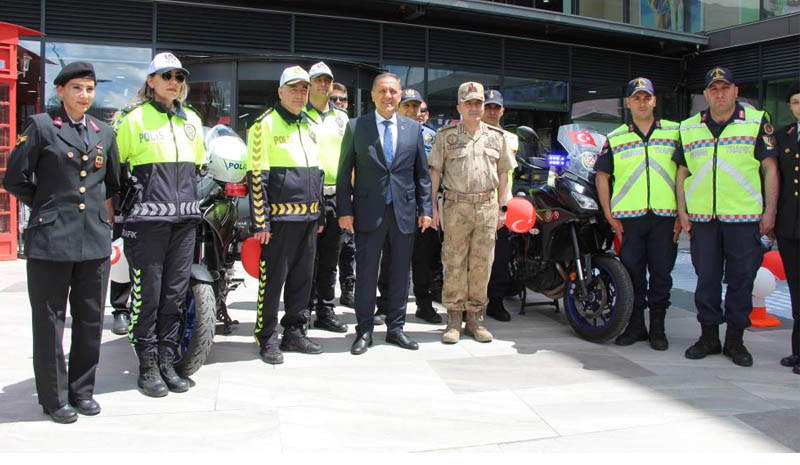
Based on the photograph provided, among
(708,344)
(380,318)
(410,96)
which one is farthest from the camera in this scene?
(380,318)

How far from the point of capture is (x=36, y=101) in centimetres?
1022

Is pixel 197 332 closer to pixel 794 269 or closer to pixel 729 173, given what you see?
pixel 729 173

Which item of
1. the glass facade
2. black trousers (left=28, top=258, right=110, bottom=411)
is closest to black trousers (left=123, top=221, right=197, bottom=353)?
black trousers (left=28, top=258, right=110, bottom=411)

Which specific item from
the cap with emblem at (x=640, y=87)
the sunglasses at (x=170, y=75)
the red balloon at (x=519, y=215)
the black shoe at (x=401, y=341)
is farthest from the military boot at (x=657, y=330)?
the sunglasses at (x=170, y=75)

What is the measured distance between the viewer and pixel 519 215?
15.8 feet

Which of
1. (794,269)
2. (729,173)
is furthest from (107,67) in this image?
(794,269)

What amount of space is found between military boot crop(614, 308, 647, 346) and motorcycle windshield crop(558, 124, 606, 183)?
3.41 feet

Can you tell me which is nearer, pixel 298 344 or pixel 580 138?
pixel 298 344

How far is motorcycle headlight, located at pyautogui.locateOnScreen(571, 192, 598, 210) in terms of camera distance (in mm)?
4892

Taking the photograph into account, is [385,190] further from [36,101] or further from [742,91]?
[742,91]

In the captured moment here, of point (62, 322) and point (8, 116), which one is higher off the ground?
point (8, 116)

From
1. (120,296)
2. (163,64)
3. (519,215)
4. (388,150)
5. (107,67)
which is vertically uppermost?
(107,67)

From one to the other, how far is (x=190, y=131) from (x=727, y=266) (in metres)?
3.42

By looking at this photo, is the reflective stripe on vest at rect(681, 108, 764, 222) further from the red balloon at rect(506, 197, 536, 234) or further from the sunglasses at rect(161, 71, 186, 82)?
the sunglasses at rect(161, 71, 186, 82)
